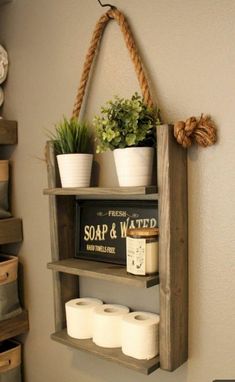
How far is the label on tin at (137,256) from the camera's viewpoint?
0.99m

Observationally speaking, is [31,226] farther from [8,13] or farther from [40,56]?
[8,13]

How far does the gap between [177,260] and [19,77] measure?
1.01 meters

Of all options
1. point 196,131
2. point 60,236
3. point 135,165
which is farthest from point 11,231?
point 196,131

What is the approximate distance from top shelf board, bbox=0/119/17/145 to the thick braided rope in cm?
39

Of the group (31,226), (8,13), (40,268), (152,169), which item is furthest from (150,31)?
(40,268)

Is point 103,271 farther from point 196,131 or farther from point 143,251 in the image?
point 196,131

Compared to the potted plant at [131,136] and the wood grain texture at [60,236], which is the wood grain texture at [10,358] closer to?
the wood grain texture at [60,236]

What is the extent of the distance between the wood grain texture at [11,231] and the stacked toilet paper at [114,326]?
41 cm

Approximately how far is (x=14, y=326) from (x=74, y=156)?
0.80m

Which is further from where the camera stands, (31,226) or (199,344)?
(31,226)

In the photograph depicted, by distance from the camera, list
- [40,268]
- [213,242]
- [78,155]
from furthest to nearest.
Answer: [40,268], [78,155], [213,242]

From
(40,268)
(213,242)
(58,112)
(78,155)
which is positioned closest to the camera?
(213,242)

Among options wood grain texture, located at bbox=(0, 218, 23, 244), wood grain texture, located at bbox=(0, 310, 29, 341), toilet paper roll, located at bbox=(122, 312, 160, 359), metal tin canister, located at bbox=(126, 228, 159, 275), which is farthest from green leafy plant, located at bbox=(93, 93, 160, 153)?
wood grain texture, located at bbox=(0, 310, 29, 341)

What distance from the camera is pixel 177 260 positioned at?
3.26ft
